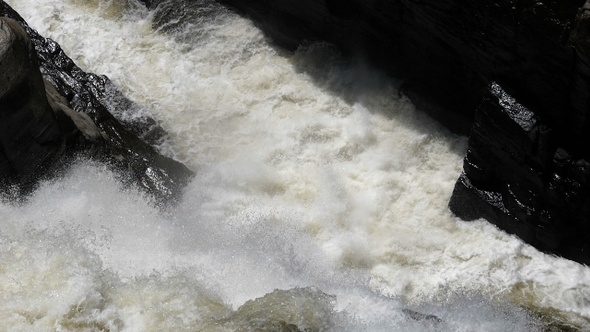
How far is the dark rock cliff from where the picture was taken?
7.86 meters

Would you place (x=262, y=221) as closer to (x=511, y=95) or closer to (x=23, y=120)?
(x=23, y=120)

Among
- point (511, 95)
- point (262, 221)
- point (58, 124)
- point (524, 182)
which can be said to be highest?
point (511, 95)

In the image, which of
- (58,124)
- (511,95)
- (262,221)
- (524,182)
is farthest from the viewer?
(262,221)

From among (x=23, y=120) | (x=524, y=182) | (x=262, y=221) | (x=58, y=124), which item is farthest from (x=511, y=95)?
(x=23, y=120)

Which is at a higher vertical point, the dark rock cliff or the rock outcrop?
the dark rock cliff

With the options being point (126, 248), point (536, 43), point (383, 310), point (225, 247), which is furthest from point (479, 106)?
point (126, 248)

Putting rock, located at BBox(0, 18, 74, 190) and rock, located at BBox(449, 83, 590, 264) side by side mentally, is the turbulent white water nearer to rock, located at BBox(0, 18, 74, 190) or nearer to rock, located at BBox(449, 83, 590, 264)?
rock, located at BBox(449, 83, 590, 264)

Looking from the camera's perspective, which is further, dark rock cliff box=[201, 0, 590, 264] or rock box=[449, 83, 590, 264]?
rock box=[449, 83, 590, 264]

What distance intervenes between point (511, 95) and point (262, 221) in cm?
370

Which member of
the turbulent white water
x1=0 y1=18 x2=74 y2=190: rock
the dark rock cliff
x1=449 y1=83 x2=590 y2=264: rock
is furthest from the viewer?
x1=449 y1=83 x2=590 y2=264: rock

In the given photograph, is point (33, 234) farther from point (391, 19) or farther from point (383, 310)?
point (391, 19)

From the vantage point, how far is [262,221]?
9469 millimetres

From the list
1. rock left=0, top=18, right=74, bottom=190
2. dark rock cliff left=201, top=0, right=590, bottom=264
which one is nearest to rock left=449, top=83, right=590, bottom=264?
dark rock cliff left=201, top=0, right=590, bottom=264

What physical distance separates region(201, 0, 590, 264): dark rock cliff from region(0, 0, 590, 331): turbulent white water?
0.37 metres
